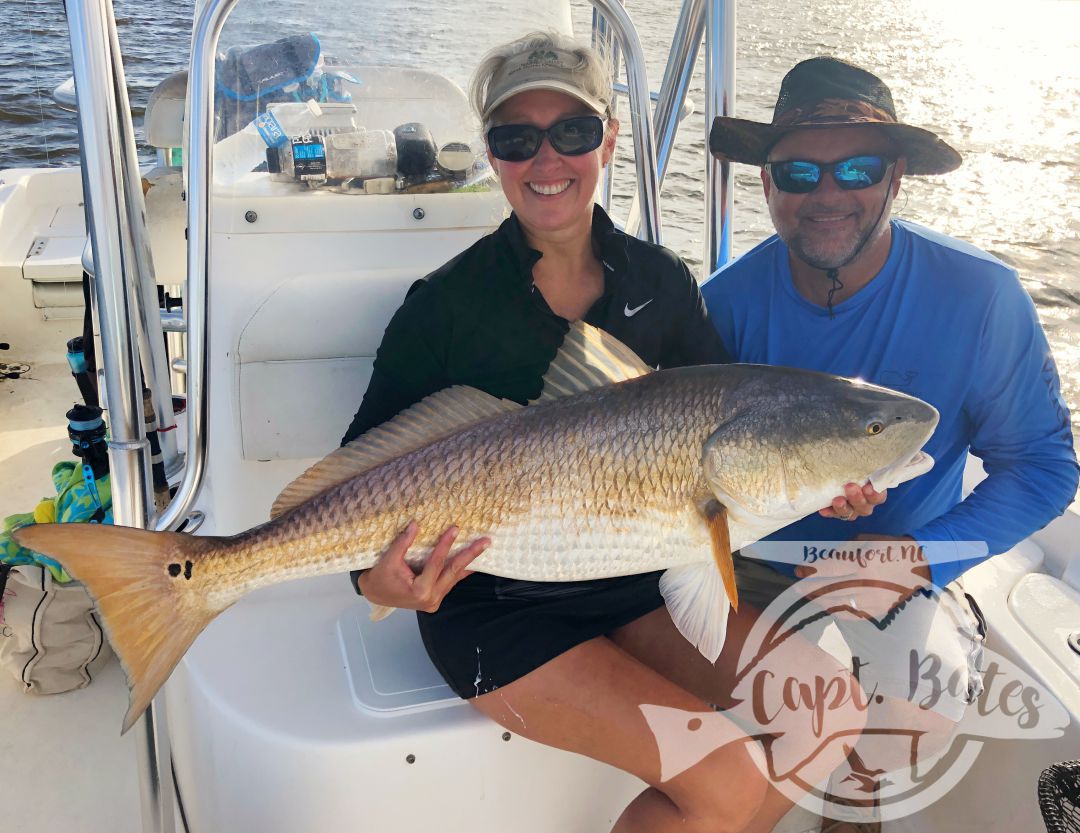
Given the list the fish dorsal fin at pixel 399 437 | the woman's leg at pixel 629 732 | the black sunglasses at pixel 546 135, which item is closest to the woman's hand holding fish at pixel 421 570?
the fish dorsal fin at pixel 399 437

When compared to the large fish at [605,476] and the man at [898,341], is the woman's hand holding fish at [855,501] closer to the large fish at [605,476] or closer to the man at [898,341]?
the large fish at [605,476]

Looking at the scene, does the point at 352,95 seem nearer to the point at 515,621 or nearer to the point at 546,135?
the point at 546,135

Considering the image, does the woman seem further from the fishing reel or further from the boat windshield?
the fishing reel

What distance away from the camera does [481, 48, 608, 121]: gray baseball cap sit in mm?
2061

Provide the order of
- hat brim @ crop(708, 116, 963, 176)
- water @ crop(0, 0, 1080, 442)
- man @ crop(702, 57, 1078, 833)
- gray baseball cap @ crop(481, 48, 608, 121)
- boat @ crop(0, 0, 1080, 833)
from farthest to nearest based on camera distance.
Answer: water @ crop(0, 0, 1080, 442)
hat brim @ crop(708, 116, 963, 176)
man @ crop(702, 57, 1078, 833)
gray baseball cap @ crop(481, 48, 608, 121)
boat @ crop(0, 0, 1080, 833)

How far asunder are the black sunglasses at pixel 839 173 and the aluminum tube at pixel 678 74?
24.3 inches

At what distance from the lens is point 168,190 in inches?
122

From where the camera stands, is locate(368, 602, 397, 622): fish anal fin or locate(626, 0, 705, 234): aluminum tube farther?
locate(626, 0, 705, 234): aluminum tube

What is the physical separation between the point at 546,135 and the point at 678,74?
109 centimetres

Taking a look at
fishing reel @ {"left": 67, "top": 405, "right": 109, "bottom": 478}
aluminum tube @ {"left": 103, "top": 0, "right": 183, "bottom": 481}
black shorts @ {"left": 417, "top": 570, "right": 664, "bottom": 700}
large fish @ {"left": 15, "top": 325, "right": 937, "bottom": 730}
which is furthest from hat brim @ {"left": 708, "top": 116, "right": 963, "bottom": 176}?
fishing reel @ {"left": 67, "top": 405, "right": 109, "bottom": 478}

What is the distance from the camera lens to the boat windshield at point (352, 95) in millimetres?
2475

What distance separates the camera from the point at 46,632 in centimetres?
283

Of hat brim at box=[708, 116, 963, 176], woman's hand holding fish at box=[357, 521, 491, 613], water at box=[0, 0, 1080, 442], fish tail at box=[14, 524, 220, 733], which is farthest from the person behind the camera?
water at box=[0, 0, 1080, 442]

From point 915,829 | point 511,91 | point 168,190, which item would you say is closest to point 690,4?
point 511,91
